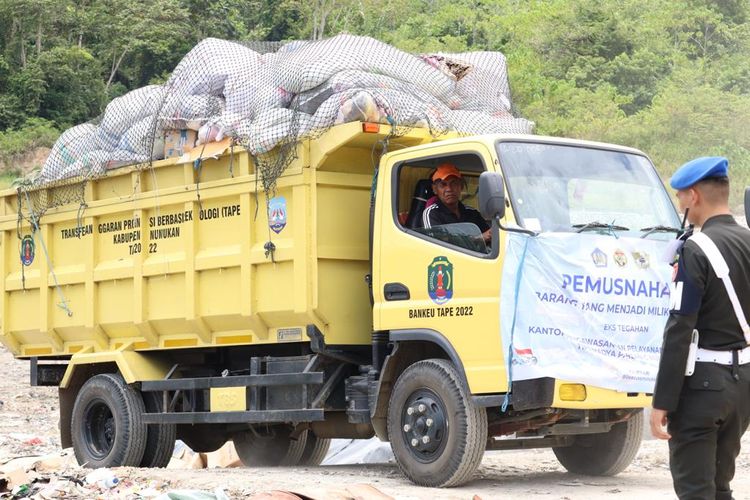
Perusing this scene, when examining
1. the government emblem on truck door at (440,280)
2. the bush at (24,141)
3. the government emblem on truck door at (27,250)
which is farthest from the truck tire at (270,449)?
the bush at (24,141)

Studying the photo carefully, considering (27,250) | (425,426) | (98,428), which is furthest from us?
(27,250)

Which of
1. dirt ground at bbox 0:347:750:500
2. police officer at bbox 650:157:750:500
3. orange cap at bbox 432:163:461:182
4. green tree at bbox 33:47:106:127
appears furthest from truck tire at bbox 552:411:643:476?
green tree at bbox 33:47:106:127

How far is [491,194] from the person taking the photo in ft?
25.6

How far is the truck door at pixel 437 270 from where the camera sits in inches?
318

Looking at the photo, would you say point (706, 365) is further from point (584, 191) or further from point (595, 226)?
point (584, 191)

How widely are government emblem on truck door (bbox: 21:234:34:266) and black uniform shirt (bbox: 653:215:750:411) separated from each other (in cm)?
838

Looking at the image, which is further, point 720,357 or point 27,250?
point 27,250

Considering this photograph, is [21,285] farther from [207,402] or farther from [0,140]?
[0,140]

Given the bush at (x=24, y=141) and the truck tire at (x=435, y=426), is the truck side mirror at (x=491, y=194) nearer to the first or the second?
the truck tire at (x=435, y=426)

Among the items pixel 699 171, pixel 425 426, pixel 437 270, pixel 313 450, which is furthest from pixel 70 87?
pixel 699 171

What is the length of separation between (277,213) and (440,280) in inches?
63.2

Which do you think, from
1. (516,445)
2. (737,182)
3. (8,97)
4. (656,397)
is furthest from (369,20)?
(656,397)

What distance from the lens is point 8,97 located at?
44.2 meters

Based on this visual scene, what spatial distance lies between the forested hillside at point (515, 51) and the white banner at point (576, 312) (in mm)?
23878
